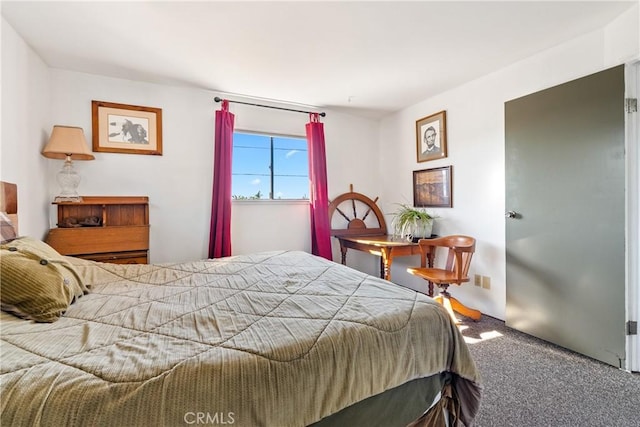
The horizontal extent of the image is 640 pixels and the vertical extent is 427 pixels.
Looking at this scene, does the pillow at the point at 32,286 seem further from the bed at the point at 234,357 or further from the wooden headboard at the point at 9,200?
the wooden headboard at the point at 9,200

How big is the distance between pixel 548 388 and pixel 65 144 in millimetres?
3835

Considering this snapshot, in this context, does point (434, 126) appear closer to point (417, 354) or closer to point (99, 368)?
point (417, 354)

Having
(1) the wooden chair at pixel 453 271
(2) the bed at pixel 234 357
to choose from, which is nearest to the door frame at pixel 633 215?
(1) the wooden chair at pixel 453 271

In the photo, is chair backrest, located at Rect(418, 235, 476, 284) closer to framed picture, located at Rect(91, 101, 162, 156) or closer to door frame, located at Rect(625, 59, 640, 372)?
door frame, located at Rect(625, 59, 640, 372)

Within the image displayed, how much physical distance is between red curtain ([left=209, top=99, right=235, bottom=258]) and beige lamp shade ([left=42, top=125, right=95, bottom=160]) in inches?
42.8

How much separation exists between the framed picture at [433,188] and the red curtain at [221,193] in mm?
2246

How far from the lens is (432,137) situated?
338 cm

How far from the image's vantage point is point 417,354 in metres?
1.06

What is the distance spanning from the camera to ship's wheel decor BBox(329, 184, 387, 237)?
12.6ft

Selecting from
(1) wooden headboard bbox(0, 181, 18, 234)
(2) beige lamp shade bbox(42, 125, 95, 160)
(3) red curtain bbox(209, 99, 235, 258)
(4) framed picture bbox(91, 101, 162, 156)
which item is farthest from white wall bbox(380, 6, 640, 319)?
(1) wooden headboard bbox(0, 181, 18, 234)

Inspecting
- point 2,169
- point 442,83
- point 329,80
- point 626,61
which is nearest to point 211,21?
point 329,80

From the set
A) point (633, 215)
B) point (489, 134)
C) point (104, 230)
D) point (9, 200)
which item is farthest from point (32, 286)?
point (489, 134)

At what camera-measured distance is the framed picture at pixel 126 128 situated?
2.73 m

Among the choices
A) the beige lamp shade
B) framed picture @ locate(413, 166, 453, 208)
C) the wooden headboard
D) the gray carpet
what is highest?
the beige lamp shade
